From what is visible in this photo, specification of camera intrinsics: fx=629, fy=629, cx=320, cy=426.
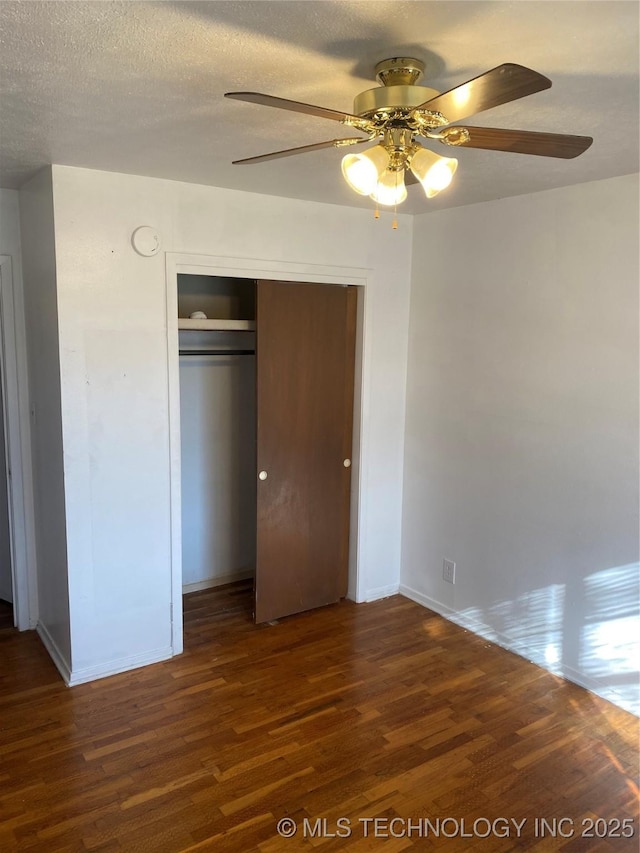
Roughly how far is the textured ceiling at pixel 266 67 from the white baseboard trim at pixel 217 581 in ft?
8.86

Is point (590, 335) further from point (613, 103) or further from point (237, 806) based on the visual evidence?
point (237, 806)

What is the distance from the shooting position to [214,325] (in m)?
3.47

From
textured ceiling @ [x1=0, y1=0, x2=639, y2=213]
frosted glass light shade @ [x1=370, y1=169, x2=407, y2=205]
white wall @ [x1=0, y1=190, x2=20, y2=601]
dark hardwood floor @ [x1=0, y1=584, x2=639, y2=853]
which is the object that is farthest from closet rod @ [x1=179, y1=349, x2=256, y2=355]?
frosted glass light shade @ [x1=370, y1=169, x2=407, y2=205]

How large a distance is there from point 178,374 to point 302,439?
86 cm

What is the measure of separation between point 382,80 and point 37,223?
6.65ft

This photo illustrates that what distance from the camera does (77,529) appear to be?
3.01 meters

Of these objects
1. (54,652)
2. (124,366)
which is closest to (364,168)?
(124,366)

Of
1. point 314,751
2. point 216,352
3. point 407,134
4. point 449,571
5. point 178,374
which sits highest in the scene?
point 407,134

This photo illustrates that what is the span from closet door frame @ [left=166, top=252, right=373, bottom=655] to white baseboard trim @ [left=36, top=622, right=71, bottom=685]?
54 cm

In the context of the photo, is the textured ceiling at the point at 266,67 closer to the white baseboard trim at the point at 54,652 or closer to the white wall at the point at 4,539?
the white wall at the point at 4,539

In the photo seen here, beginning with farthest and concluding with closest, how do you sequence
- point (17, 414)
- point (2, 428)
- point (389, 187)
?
point (2, 428) < point (17, 414) < point (389, 187)

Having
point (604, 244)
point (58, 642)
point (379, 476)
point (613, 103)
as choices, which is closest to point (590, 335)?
point (604, 244)

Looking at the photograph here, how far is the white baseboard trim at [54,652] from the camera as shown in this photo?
3.13 m

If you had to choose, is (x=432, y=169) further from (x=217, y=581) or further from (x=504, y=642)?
(x=217, y=581)
